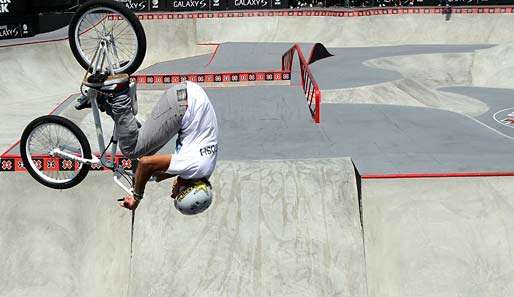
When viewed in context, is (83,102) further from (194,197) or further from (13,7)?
(13,7)

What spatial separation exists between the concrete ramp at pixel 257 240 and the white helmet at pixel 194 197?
14.1ft

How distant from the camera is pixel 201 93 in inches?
181

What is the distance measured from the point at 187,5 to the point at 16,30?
1221cm

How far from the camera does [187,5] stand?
1489 inches

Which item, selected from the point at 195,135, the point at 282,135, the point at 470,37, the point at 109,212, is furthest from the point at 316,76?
the point at 195,135

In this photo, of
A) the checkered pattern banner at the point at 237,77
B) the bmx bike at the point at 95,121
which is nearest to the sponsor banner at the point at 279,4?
the checkered pattern banner at the point at 237,77

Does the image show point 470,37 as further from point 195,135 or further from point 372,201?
point 195,135

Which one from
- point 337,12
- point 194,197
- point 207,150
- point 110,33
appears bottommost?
point 337,12

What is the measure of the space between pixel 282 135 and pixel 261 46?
1987cm

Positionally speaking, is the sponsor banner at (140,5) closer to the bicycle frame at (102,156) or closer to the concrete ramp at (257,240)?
the concrete ramp at (257,240)

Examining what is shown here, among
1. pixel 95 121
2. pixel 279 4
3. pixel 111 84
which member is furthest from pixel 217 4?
pixel 111 84

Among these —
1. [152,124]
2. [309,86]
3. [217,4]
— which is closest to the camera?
[152,124]

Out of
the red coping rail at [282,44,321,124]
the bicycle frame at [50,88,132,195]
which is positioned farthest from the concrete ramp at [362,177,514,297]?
the bicycle frame at [50,88,132,195]

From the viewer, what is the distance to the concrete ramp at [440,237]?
969cm
